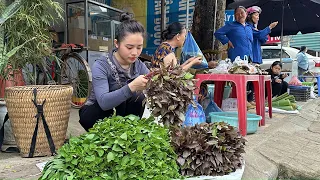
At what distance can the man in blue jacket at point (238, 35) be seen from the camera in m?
4.33

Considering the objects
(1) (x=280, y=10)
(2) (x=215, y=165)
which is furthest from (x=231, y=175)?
(1) (x=280, y=10)

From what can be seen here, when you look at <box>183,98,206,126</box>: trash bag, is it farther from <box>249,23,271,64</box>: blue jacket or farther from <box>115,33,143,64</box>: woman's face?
<box>249,23,271,64</box>: blue jacket

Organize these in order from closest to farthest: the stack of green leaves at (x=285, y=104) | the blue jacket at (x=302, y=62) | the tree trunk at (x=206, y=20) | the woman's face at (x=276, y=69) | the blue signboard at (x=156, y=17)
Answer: the stack of green leaves at (x=285, y=104) < the tree trunk at (x=206, y=20) < the woman's face at (x=276, y=69) < the blue signboard at (x=156, y=17) < the blue jacket at (x=302, y=62)

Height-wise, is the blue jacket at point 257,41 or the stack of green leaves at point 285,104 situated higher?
the blue jacket at point 257,41

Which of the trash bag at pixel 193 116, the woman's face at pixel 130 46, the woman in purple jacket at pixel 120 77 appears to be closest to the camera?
the woman in purple jacket at pixel 120 77

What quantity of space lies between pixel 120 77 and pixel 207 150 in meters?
0.88

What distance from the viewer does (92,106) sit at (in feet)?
7.32

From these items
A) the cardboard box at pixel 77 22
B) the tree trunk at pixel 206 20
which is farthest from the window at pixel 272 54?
the cardboard box at pixel 77 22

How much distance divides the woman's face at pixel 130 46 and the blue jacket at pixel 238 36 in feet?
8.81

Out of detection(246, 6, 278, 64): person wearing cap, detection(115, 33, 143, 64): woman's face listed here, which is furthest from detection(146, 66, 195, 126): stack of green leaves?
detection(246, 6, 278, 64): person wearing cap

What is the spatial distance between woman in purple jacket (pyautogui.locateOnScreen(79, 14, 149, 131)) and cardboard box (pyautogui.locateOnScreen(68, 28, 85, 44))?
3698mm

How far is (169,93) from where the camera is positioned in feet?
5.38

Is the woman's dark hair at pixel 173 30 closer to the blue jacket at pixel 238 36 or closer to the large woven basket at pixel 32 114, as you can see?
the large woven basket at pixel 32 114

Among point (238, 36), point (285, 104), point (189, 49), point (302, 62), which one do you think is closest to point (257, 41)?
point (238, 36)
